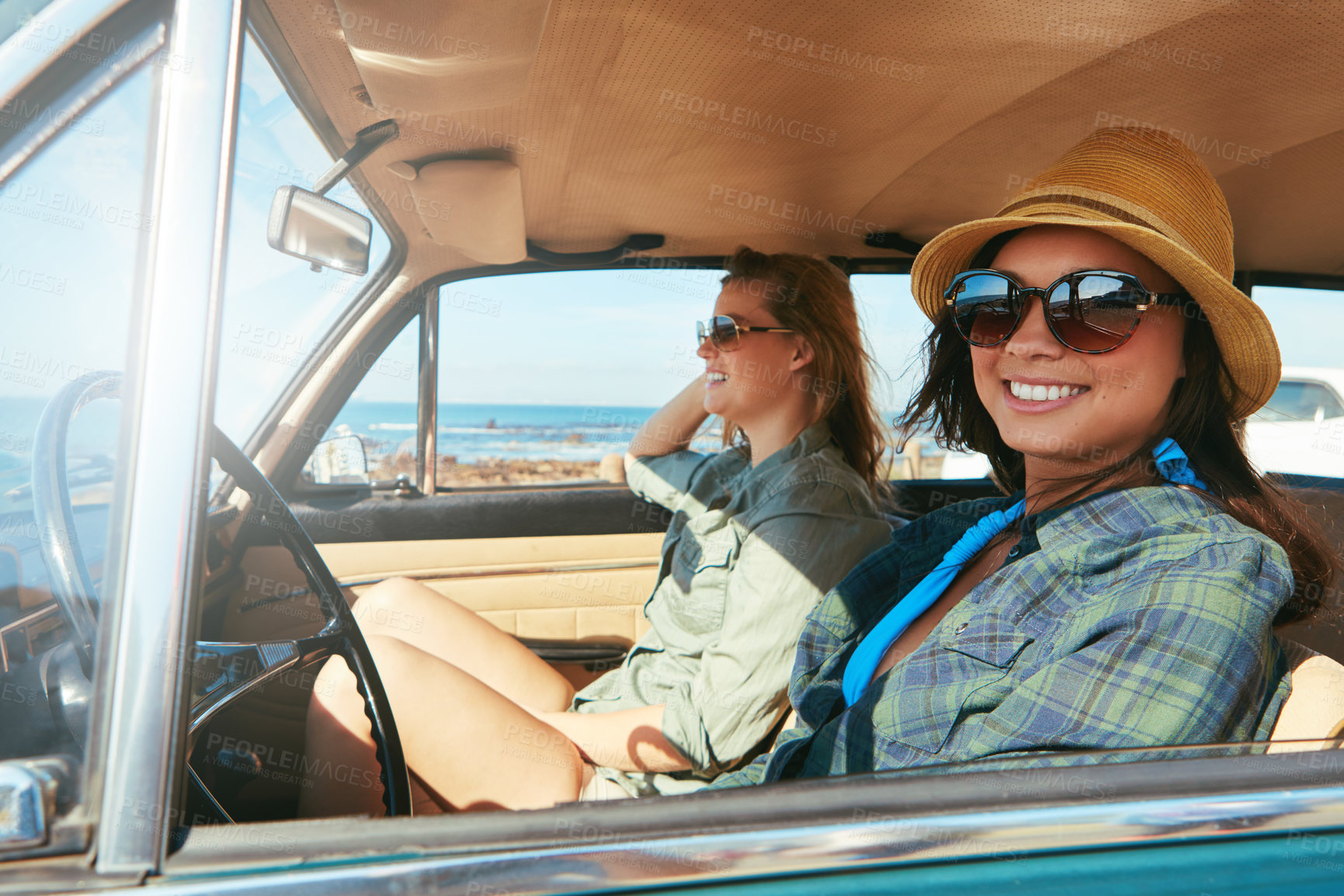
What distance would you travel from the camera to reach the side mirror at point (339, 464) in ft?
10.3

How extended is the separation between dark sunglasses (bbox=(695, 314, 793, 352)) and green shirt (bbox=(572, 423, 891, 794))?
0.34 meters

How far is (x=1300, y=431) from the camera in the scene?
3.80 metres

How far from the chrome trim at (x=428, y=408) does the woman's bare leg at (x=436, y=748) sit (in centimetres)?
169

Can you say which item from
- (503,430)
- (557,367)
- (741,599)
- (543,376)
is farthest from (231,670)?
(543,376)

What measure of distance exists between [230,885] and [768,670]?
1.18 m

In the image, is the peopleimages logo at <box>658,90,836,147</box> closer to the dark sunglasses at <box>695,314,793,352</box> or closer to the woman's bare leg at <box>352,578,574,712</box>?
the dark sunglasses at <box>695,314,793,352</box>

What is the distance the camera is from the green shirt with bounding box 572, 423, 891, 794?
174cm

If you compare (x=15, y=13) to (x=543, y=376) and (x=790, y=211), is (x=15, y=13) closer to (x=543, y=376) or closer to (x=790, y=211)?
(x=790, y=211)

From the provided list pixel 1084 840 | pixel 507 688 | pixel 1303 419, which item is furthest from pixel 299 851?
pixel 1303 419

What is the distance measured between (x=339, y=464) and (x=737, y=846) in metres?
2.78

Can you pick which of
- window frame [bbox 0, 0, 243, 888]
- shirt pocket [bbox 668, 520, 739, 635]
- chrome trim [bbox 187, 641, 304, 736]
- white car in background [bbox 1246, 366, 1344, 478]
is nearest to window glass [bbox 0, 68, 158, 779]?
window frame [bbox 0, 0, 243, 888]

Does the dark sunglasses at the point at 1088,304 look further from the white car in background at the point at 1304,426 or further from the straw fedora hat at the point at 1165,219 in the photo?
the white car in background at the point at 1304,426

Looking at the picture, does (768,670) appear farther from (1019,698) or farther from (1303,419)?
(1303,419)

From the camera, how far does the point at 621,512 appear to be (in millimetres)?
3336
